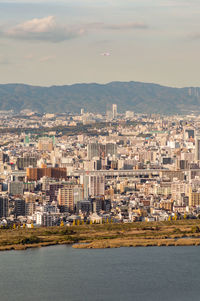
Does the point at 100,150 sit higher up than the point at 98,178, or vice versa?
the point at 100,150

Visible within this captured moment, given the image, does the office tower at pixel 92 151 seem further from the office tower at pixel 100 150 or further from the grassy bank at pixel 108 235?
the grassy bank at pixel 108 235

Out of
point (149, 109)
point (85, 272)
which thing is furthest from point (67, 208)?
point (149, 109)

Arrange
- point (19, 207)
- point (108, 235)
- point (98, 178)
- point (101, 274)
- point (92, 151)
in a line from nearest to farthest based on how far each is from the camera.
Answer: point (101, 274) < point (108, 235) < point (19, 207) < point (98, 178) < point (92, 151)

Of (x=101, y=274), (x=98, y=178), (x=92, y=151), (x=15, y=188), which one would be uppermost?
(x=92, y=151)

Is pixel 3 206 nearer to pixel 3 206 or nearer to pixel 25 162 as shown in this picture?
pixel 3 206

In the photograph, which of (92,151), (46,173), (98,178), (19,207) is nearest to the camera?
(19,207)

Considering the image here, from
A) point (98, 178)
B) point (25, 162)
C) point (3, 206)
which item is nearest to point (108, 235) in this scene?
point (3, 206)

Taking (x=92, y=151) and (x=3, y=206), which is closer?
(x=3, y=206)
